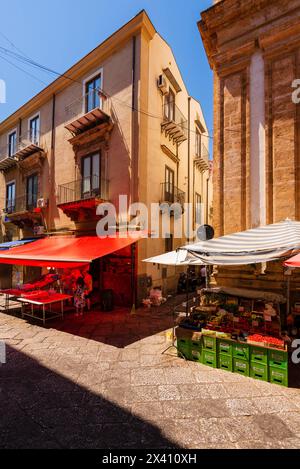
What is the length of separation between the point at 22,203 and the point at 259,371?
17153mm

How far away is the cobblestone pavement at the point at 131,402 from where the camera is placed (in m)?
3.21

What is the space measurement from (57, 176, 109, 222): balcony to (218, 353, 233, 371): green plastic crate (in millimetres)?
8337

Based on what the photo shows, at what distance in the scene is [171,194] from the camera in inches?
545

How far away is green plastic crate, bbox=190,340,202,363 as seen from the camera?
542 centimetres

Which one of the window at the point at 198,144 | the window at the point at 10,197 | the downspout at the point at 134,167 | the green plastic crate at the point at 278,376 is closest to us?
the green plastic crate at the point at 278,376

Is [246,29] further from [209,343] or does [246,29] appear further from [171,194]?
[209,343]

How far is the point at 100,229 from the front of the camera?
1174 cm

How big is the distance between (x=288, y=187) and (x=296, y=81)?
3130mm

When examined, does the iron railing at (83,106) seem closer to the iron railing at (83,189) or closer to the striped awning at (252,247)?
the iron railing at (83,189)

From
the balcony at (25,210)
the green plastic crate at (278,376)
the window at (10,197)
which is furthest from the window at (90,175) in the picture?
the green plastic crate at (278,376)

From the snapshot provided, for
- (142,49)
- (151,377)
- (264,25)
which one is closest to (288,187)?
(264,25)

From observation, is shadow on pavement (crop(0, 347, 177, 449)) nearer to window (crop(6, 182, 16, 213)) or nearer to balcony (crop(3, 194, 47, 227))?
balcony (crop(3, 194, 47, 227))
